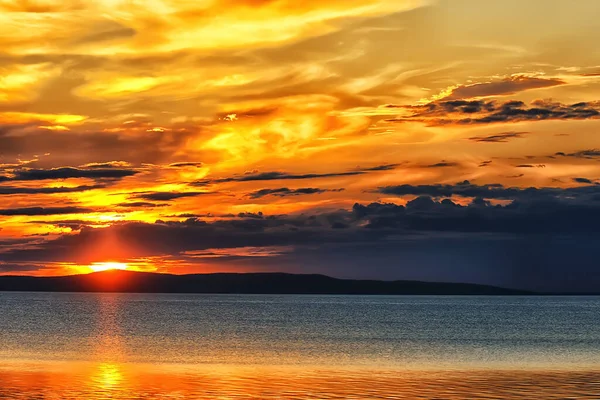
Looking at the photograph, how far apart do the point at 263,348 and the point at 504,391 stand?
3249 centimetres

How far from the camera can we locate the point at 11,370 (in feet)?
158

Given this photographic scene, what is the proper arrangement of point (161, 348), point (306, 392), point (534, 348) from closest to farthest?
point (306, 392)
point (161, 348)
point (534, 348)

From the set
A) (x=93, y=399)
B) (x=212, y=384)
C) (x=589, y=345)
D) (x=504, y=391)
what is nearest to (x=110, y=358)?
(x=212, y=384)

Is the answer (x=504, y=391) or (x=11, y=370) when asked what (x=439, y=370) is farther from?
(x=11, y=370)

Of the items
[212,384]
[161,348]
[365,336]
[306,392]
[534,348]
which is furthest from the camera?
[365,336]

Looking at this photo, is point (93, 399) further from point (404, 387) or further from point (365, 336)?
point (365, 336)

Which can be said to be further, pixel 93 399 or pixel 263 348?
pixel 263 348

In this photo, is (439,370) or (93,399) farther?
(439,370)

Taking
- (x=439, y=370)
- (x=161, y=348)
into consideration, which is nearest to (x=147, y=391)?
(x=439, y=370)

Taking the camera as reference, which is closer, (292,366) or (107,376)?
(107,376)

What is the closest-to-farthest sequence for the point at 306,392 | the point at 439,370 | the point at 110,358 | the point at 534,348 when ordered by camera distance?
the point at 306,392
the point at 439,370
the point at 110,358
the point at 534,348

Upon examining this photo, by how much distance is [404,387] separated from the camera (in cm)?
4156

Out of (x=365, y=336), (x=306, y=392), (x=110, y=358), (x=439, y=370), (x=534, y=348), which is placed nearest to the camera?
(x=306, y=392)

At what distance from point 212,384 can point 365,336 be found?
47.8 meters
